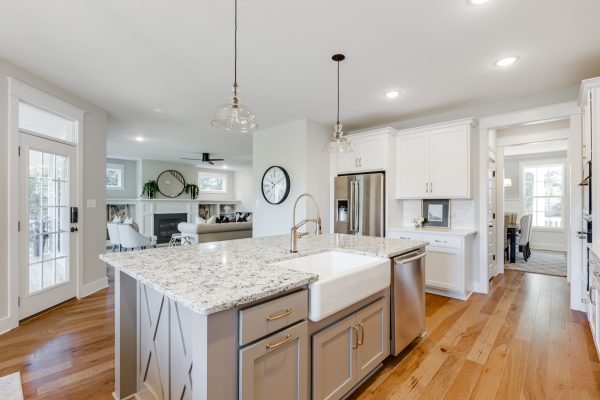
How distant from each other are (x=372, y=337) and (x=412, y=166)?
290cm

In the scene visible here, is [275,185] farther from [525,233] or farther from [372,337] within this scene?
[525,233]

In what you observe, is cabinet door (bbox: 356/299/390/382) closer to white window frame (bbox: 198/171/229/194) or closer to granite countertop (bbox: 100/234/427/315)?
granite countertop (bbox: 100/234/427/315)

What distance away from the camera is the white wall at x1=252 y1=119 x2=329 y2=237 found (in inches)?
177

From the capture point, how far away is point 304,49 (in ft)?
8.19

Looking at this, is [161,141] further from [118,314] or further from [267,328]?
[267,328]

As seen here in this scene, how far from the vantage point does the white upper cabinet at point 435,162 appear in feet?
12.2

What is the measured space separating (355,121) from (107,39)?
11.2 feet

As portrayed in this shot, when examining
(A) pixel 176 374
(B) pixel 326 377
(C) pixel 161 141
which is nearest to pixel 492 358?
(B) pixel 326 377

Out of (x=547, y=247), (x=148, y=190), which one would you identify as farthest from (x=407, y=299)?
(x=148, y=190)

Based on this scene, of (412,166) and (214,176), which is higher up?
(214,176)

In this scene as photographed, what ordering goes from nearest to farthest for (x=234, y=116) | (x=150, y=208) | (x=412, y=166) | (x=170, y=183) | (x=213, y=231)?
(x=234, y=116), (x=412, y=166), (x=213, y=231), (x=150, y=208), (x=170, y=183)

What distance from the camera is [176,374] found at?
1.38 m

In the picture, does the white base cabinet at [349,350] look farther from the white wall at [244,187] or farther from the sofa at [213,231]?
the white wall at [244,187]

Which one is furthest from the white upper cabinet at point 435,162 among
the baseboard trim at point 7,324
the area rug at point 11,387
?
the baseboard trim at point 7,324
